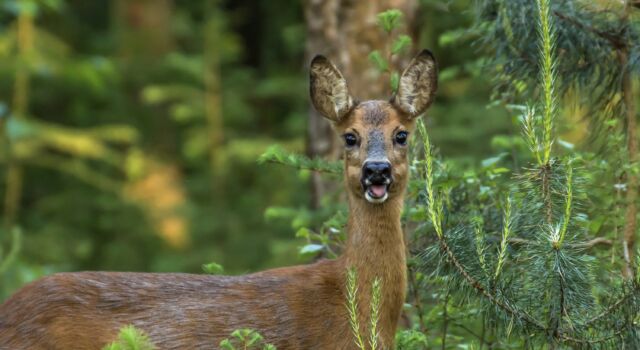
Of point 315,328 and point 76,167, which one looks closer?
point 315,328

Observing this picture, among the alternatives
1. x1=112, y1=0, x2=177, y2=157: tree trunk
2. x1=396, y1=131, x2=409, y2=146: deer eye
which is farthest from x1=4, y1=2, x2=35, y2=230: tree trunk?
x1=396, y1=131, x2=409, y2=146: deer eye

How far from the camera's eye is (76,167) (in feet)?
45.1

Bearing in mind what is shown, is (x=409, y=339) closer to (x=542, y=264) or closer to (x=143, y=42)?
(x=542, y=264)

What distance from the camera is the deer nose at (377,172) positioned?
5.89 meters

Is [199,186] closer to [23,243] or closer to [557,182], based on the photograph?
[23,243]

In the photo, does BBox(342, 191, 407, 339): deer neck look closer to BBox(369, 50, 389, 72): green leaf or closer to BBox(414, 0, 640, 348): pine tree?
BBox(414, 0, 640, 348): pine tree

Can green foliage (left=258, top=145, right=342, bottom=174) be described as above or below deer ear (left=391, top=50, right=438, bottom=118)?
below

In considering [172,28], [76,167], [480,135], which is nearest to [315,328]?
[480,135]

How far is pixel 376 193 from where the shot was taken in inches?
233

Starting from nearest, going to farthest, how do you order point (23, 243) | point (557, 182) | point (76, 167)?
point (557, 182), point (23, 243), point (76, 167)

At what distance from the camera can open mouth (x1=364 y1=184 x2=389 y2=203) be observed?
5926 millimetres

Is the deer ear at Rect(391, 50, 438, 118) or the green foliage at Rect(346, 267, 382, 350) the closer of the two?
the green foliage at Rect(346, 267, 382, 350)

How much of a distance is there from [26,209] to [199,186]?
2267mm

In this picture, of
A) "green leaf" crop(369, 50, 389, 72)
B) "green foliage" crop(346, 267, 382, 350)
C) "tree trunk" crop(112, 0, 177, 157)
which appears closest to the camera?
"green foliage" crop(346, 267, 382, 350)
